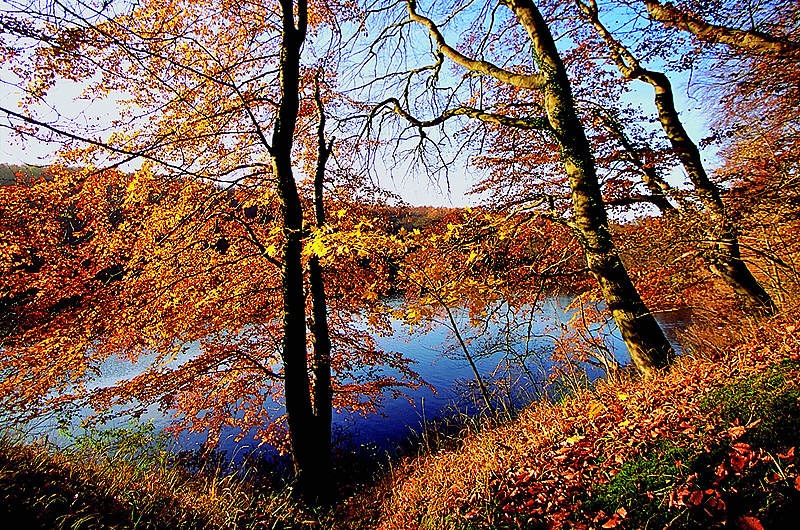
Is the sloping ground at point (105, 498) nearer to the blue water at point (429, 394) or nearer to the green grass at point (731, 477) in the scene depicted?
the green grass at point (731, 477)

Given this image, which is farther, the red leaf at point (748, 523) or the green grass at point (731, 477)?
the green grass at point (731, 477)

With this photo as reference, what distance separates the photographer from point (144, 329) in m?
6.46

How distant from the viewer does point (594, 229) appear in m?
4.64

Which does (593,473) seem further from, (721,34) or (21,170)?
(721,34)

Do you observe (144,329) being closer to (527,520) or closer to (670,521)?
(527,520)

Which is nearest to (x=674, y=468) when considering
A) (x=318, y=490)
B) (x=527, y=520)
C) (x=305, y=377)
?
(x=527, y=520)

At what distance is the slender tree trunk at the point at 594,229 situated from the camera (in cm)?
445

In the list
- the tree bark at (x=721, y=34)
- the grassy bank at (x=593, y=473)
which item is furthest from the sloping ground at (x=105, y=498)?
the tree bark at (x=721, y=34)

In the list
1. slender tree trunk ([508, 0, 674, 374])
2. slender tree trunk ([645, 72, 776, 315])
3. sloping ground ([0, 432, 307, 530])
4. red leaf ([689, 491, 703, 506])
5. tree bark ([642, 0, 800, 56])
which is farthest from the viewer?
tree bark ([642, 0, 800, 56])

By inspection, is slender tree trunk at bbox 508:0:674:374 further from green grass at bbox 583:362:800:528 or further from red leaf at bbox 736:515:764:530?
red leaf at bbox 736:515:764:530

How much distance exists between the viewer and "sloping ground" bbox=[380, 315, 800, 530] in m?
2.00

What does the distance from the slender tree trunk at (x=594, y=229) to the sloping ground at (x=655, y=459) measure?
1.29 ft

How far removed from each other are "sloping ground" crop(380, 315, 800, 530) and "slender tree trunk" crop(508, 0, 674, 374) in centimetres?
39

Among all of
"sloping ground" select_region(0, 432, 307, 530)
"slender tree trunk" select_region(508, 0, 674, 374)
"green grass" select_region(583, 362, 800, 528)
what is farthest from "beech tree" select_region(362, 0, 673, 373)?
"sloping ground" select_region(0, 432, 307, 530)
